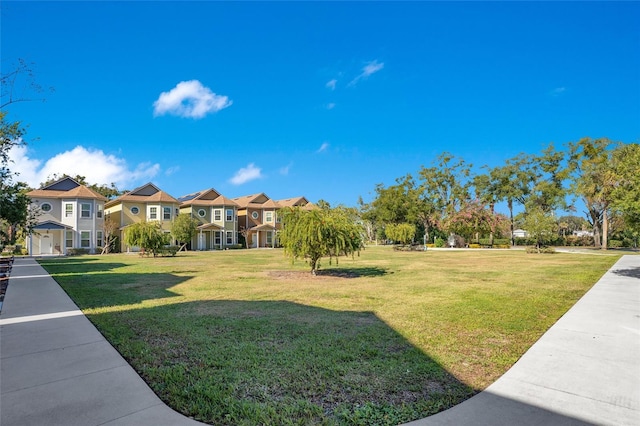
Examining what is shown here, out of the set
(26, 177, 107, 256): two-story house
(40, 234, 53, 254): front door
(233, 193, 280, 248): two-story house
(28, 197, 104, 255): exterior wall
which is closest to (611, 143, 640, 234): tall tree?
(233, 193, 280, 248): two-story house

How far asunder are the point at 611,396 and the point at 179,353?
16.4 feet

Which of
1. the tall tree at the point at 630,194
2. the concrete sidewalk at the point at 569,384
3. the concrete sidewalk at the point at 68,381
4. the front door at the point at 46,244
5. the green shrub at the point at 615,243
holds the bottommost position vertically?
the green shrub at the point at 615,243

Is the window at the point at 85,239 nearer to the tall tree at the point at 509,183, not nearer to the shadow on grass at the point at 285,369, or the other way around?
the shadow on grass at the point at 285,369

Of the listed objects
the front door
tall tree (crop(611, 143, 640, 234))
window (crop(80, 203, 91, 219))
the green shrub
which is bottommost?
the green shrub

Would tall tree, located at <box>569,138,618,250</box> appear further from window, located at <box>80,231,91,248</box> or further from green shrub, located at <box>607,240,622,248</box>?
window, located at <box>80,231,91,248</box>

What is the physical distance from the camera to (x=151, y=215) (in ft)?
124

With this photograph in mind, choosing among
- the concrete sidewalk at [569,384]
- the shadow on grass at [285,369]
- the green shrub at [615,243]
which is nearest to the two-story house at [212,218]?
the shadow on grass at [285,369]

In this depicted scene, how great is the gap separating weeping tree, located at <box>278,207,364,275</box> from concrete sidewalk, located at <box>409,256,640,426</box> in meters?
7.38

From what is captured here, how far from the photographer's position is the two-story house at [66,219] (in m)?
31.4

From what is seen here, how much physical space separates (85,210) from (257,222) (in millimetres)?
19960

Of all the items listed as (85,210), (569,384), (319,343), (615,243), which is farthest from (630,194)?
(615,243)

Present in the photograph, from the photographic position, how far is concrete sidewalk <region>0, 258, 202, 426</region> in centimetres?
307

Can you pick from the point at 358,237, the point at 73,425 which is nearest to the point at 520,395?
the point at 73,425

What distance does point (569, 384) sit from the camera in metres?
3.81
